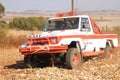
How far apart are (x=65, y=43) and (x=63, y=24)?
194cm

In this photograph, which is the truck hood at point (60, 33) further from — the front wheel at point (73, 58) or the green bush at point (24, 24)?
the green bush at point (24, 24)

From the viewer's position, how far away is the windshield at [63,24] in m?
16.1

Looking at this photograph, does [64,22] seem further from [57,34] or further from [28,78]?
[28,78]

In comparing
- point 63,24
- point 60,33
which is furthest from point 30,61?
point 63,24

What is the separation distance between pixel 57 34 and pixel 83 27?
165cm

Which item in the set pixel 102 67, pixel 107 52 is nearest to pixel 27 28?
pixel 107 52

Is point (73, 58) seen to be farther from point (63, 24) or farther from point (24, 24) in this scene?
point (24, 24)

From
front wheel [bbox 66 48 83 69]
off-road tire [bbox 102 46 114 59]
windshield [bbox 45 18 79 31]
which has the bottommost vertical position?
off-road tire [bbox 102 46 114 59]

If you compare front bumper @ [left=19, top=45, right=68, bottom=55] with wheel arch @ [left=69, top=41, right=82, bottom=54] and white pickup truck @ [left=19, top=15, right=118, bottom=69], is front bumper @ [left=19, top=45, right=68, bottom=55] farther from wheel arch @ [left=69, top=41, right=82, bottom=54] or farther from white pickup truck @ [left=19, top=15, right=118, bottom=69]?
wheel arch @ [left=69, top=41, right=82, bottom=54]

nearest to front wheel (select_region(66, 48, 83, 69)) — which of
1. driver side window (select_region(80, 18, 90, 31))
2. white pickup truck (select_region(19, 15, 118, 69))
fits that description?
white pickup truck (select_region(19, 15, 118, 69))

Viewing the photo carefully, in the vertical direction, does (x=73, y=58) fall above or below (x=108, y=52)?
above

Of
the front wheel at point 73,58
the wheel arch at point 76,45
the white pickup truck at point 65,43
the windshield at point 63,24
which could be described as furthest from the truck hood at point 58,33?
the front wheel at point 73,58

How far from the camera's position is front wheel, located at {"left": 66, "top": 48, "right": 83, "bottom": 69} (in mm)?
14352

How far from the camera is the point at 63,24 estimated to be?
16312 millimetres
